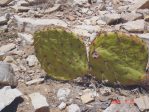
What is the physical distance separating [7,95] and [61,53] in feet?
2.45

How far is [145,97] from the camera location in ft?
14.4

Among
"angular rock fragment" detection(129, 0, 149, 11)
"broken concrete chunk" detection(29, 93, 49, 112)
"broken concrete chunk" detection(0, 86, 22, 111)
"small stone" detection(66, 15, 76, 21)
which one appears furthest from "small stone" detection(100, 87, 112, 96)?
"angular rock fragment" detection(129, 0, 149, 11)

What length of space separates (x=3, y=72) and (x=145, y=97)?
5.06ft

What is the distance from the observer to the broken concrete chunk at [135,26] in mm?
5875

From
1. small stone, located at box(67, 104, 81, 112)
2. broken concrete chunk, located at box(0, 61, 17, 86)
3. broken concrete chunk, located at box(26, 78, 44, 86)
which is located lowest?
small stone, located at box(67, 104, 81, 112)

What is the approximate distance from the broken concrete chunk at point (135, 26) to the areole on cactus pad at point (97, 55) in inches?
59.8

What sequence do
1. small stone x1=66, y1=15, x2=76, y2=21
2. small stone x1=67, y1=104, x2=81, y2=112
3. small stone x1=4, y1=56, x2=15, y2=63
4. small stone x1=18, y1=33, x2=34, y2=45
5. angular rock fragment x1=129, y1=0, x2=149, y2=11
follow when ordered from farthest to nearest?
angular rock fragment x1=129, y1=0, x2=149, y2=11, small stone x1=66, y1=15, x2=76, y2=21, small stone x1=18, y1=33, x2=34, y2=45, small stone x1=4, y1=56, x2=15, y2=63, small stone x1=67, y1=104, x2=81, y2=112

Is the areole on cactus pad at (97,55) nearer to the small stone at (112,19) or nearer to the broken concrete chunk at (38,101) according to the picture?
the broken concrete chunk at (38,101)

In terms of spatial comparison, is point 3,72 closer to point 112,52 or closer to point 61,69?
point 61,69

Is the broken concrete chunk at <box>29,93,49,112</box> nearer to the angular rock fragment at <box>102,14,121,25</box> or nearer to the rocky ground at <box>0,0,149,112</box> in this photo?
the rocky ground at <box>0,0,149,112</box>

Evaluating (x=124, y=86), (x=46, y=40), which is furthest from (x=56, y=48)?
(x=124, y=86)

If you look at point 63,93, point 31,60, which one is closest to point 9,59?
point 31,60

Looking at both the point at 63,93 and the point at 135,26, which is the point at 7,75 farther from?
the point at 135,26

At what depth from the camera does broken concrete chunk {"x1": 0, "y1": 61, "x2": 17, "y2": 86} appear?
455 cm
